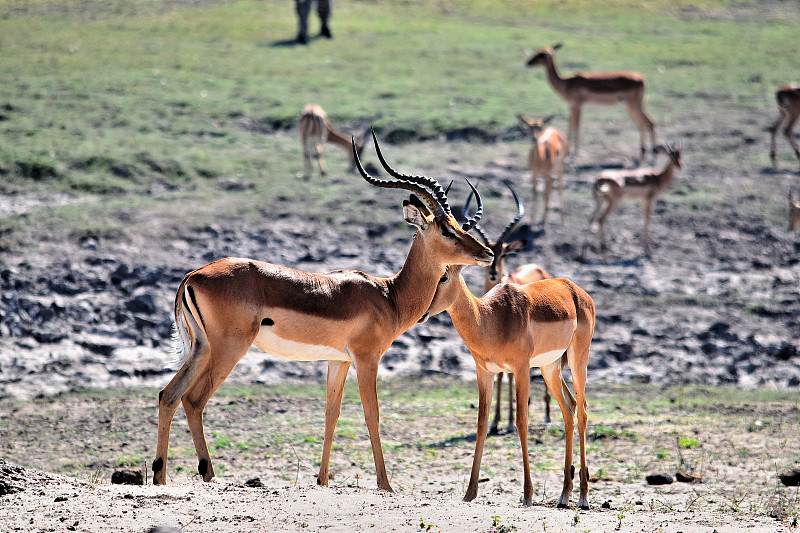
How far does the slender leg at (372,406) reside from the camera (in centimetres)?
775

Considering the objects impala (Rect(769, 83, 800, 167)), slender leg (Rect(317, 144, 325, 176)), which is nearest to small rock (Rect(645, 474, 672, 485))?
slender leg (Rect(317, 144, 325, 176))

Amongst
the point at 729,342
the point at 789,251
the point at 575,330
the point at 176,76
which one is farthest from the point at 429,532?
the point at 176,76

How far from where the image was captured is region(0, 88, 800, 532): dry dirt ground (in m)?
6.66

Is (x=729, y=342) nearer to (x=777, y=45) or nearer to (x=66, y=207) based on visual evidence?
(x=66, y=207)

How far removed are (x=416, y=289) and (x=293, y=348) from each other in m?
1.17

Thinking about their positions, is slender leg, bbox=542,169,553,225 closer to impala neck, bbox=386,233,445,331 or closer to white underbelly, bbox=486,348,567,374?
white underbelly, bbox=486,348,567,374

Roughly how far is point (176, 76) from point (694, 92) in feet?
42.1

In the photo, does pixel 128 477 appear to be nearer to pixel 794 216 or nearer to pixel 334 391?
pixel 334 391

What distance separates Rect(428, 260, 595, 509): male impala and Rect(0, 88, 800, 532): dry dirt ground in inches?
20.3

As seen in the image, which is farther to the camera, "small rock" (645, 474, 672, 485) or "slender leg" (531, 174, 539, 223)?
"slender leg" (531, 174, 539, 223)

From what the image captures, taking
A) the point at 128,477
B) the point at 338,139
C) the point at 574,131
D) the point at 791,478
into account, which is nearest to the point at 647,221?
the point at 574,131

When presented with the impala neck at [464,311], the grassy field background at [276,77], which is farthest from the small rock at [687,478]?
the grassy field background at [276,77]

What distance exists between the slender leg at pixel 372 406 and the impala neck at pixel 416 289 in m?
0.52

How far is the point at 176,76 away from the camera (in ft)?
76.0
